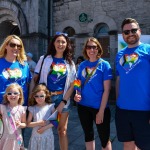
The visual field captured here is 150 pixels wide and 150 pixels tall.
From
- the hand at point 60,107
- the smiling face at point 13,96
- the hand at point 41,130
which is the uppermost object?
the smiling face at point 13,96

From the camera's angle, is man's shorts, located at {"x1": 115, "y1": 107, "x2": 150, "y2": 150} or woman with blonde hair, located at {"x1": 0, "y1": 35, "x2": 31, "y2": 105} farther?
woman with blonde hair, located at {"x1": 0, "y1": 35, "x2": 31, "y2": 105}

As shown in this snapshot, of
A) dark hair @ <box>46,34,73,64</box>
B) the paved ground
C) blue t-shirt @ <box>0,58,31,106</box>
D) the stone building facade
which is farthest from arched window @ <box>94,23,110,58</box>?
blue t-shirt @ <box>0,58,31,106</box>

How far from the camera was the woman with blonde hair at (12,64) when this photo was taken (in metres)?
2.98

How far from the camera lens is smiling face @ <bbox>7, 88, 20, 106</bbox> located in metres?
2.88

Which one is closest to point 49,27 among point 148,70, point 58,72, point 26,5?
point 26,5

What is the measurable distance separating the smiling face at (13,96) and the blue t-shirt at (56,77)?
1.64 feet

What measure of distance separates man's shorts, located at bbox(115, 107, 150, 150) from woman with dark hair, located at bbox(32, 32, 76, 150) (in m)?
0.86

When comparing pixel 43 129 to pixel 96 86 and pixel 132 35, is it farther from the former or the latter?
pixel 132 35

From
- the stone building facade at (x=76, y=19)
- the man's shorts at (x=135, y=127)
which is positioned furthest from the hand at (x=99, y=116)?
the stone building facade at (x=76, y=19)

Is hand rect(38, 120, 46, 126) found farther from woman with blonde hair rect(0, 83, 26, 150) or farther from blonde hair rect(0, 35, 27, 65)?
blonde hair rect(0, 35, 27, 65)

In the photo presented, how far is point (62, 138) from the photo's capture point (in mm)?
3326

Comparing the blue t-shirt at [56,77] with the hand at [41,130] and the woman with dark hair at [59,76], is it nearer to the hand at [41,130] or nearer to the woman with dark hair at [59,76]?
the woman with dark hair at [59,76]

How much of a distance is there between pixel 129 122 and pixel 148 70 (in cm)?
68

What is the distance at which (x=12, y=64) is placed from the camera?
3.04 meters
